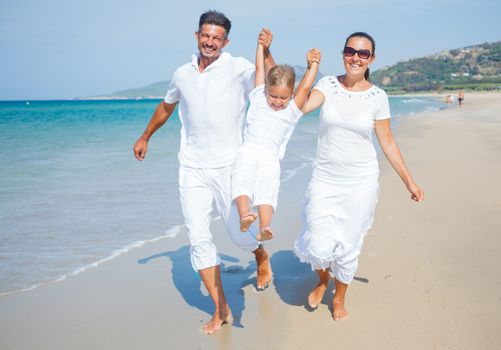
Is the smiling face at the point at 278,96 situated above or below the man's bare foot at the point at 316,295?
above

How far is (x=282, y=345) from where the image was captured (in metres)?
3.74

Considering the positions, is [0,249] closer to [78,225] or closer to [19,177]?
[78,225]

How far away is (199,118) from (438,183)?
6.25 meters

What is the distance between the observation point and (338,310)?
13.6ft

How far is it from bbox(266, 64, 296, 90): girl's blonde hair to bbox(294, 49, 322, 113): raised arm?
0.08m

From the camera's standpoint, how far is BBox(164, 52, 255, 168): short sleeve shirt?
402 cm

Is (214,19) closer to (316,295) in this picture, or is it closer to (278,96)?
(278,96)

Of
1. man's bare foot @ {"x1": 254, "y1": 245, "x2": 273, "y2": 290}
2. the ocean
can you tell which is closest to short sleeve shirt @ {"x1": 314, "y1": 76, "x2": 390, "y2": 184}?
man's bare foot @ {"x1": 254, "y1": 245, "x2": 273, "y2": 290}

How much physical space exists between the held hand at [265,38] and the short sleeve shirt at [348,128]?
0.53 metres

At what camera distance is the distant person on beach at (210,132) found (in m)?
4.02

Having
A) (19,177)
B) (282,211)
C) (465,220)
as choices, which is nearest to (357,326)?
(465,220)

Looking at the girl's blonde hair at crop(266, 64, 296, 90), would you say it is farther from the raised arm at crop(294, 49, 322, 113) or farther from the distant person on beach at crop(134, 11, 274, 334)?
the distant person on beach at crop(134, 11, 274, 334)

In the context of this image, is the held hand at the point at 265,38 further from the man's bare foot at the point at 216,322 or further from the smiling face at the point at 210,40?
the man's bare foot at the point at 216,322

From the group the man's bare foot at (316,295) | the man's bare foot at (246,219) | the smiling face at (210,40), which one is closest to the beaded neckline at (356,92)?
the smiling face at (210,40)
